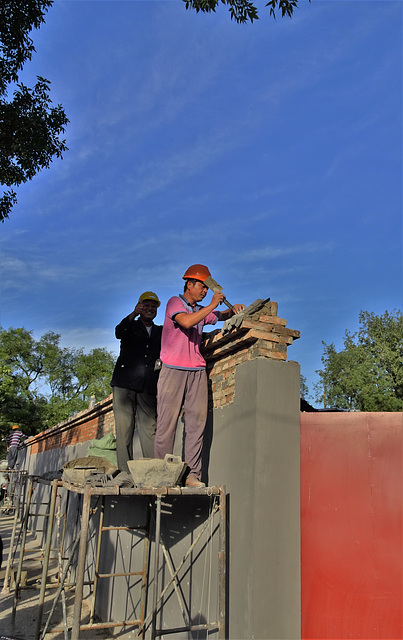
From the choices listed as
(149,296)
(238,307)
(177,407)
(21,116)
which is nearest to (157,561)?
(177,407)

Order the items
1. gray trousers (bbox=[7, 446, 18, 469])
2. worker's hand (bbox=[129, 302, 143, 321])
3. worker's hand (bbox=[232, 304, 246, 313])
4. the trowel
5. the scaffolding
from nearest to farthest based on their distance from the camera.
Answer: the scaffolding, the trowel, worker's hand (bbox=[232, 304, 246, 313]), worker's hand (bbox=[129, 302, 143, 321]), gray trousers (bbox=[7, 446, 18, 469])

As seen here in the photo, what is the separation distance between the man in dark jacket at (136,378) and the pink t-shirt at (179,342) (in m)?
0.99

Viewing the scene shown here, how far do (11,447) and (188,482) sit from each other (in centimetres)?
2139

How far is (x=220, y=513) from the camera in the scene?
3.92 meters

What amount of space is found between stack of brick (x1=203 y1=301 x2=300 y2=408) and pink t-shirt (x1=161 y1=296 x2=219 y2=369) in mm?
190

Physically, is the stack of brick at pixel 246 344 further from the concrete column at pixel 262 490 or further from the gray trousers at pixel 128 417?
the gray trousers at pixel 128 417

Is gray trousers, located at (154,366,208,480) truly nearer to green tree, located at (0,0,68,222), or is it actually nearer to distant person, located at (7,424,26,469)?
green tree, located at (0,0,68,222)

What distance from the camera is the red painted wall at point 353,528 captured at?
3.41 metres

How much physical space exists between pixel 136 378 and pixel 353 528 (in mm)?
2942

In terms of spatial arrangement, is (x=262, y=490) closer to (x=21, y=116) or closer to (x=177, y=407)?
(x=177, y=407)

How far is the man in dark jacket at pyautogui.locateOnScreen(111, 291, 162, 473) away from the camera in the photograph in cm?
568

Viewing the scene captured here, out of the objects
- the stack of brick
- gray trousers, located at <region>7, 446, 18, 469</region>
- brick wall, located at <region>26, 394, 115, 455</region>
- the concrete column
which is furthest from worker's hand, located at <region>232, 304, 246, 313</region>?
gray trousers, located at <region>7, 446, 18, 469</region>

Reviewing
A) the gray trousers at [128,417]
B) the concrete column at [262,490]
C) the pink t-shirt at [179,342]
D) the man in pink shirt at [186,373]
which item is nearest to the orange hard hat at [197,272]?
the man in pink shirt at [186,373]

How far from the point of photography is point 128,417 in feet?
18.7
